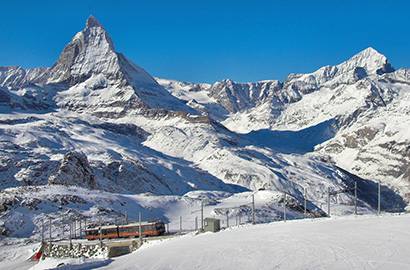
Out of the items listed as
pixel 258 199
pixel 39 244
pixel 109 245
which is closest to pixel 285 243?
pixel 109 245

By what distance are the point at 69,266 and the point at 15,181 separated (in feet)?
518

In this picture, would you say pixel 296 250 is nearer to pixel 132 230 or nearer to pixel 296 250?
pixel 296 250

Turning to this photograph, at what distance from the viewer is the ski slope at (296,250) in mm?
38556

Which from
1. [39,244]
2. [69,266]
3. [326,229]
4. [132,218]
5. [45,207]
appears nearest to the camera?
[69,266]

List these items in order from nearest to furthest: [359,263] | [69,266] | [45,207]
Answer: [359,263], [69,266], [45,207]

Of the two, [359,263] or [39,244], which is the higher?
[359,263]

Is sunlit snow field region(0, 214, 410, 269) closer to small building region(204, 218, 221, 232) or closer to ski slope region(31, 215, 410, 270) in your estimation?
ski slope region(31, 215, 410, 270)

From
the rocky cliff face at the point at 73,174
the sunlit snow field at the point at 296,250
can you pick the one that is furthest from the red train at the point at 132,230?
the rocky cliff face at the point at 73,174

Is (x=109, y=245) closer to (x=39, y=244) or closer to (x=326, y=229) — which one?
(x=39, y=244)

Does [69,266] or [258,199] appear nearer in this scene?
[69,266]

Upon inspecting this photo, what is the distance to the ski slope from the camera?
38556 millimetres

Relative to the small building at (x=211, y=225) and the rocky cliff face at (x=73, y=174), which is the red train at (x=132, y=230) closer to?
the small building at (x=211, y=225)

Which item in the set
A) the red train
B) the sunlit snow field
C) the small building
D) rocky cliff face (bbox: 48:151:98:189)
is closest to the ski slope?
the sunlit snow field

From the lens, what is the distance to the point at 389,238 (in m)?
46.5
